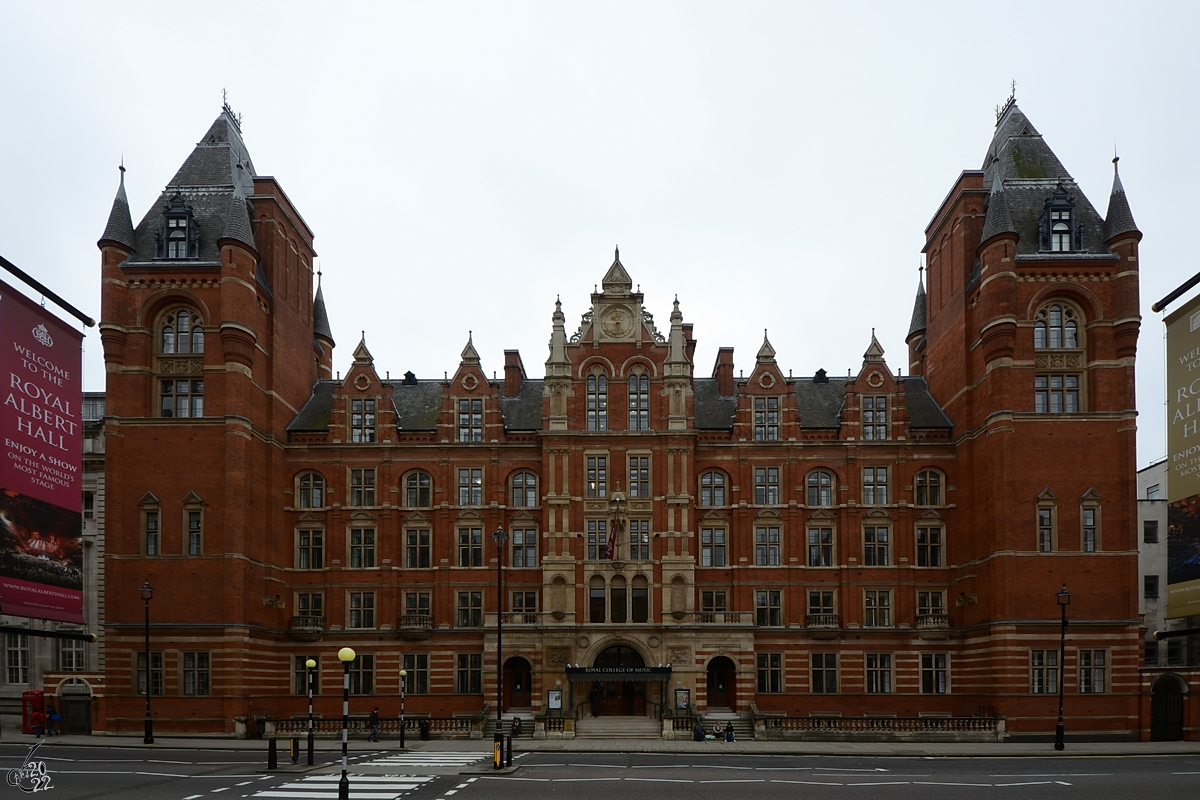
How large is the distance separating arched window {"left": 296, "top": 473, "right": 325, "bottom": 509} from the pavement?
46.2ft

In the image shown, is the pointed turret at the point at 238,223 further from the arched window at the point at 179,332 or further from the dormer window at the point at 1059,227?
the dormer window at the point at 1059,227

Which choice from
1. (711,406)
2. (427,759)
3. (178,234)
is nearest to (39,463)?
(427,759)

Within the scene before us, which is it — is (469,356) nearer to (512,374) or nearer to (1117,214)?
(512,374)

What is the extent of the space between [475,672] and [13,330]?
139 ft

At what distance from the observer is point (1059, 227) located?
191ft

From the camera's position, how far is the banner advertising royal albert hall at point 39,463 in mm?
22531

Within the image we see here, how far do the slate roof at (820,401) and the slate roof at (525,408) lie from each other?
48.4 feet

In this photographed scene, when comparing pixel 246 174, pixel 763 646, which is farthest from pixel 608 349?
pixel 246 174

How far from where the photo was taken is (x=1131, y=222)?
56.8 meters

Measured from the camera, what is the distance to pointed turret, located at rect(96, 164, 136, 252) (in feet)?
193

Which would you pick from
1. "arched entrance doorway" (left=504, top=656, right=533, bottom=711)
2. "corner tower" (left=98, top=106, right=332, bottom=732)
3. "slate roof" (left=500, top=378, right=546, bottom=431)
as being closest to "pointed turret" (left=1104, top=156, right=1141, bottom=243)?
"slate roof" (left=500, top=378, right=546, bottom=431)

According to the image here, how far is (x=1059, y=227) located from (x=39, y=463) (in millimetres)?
50170

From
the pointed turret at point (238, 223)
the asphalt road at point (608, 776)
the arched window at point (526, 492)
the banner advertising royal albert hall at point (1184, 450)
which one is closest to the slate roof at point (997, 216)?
the asphalt road at point (608, 776)

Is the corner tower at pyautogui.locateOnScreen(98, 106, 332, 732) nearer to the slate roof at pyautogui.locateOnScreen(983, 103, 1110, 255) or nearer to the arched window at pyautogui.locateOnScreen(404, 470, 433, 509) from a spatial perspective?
the arched window at pyautogui.locateOnScreen(404, 470, 433, 509)
